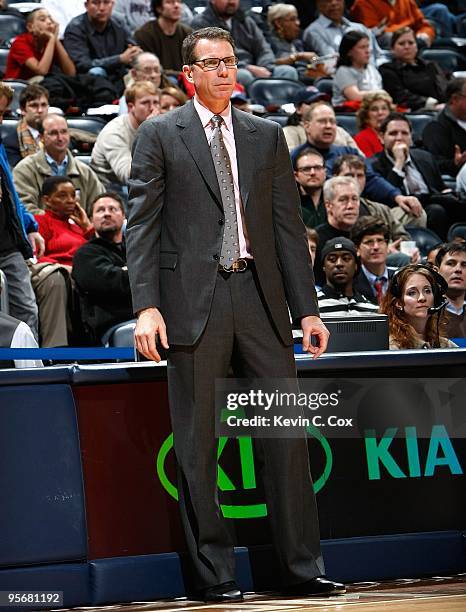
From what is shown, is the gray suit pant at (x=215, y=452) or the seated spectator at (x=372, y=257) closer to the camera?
the gray suit pant at (x=215, y=452)

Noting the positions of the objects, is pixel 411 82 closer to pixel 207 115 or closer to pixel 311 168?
pixel 311 168

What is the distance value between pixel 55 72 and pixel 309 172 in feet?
9.26

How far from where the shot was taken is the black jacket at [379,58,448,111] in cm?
1145

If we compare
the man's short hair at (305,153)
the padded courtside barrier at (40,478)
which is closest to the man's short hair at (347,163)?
the man's short hair at (305,153)

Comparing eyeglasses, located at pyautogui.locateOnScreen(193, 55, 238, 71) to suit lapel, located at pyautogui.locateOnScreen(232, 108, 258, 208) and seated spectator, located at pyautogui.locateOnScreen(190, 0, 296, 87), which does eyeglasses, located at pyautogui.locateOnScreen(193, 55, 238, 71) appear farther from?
seated spectator, located at pyautogui.locateOnScreen(190, 0, 296, 87)

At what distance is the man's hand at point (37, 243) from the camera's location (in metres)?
6.76

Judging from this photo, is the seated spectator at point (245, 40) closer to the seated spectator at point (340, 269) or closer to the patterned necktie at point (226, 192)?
the seated spectator at point (340, 269)

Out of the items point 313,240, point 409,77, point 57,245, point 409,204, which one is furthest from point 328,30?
point 57,245

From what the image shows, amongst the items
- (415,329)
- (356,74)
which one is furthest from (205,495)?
(356,74)

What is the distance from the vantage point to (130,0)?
10.8 metres

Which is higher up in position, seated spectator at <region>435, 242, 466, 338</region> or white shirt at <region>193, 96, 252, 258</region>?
white shirt at <region>193, 96, 252, 258</region>

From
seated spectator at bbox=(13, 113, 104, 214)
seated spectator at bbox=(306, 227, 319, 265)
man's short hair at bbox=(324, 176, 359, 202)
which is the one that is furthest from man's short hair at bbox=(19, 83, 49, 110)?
seated spectator at bbox=(306, 227, 319, 265)

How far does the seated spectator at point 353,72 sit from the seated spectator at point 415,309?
5479 mm

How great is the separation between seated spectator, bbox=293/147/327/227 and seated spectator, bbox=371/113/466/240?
4.22ft
